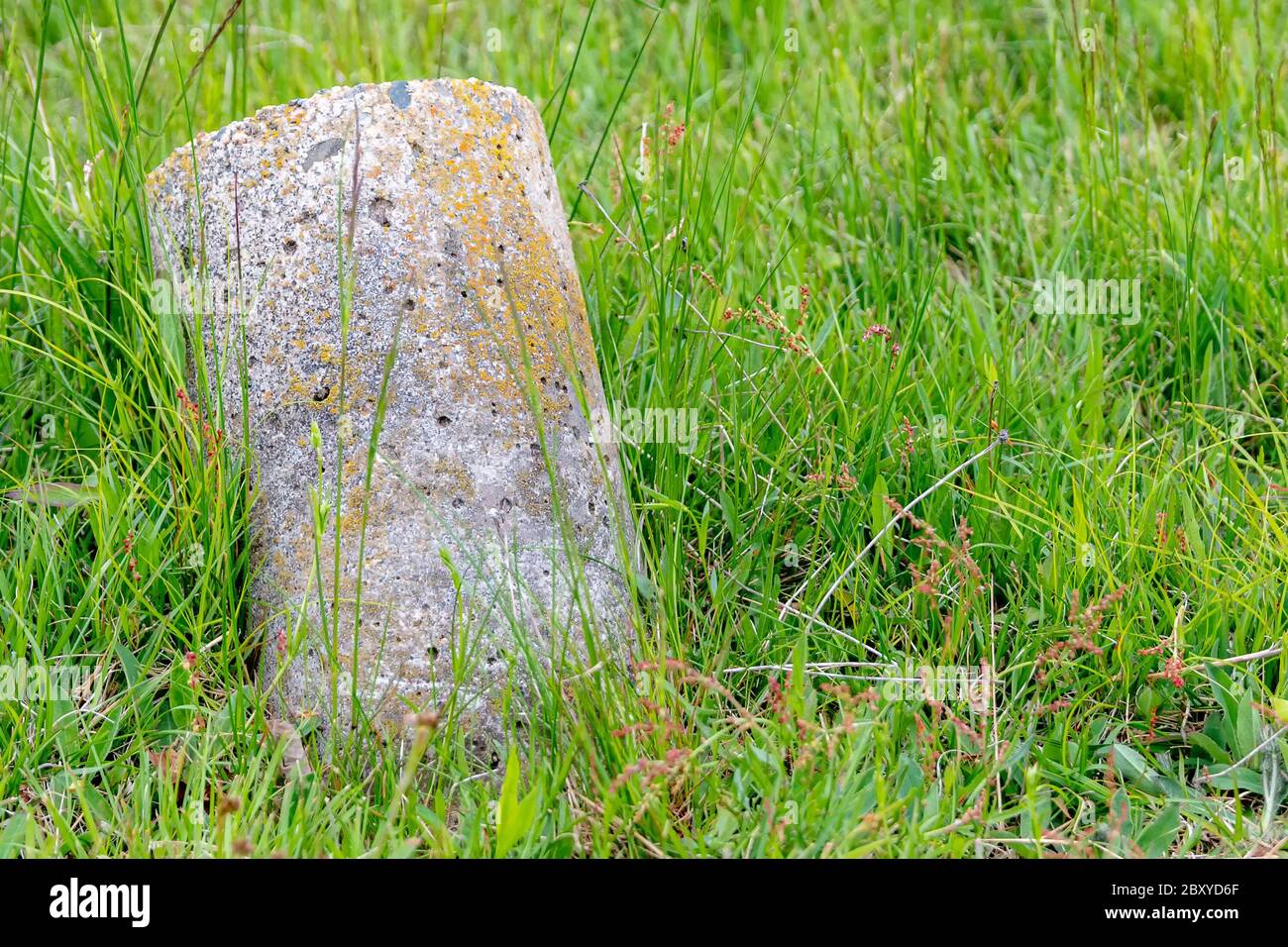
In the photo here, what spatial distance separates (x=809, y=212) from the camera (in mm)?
3346

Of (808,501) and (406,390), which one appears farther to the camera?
(808,501)

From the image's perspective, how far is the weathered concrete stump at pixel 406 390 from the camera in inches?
88.7

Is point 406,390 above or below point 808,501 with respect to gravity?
above

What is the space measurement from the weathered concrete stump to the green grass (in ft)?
0.39

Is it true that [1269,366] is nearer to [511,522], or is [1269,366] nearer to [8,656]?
[511,522]

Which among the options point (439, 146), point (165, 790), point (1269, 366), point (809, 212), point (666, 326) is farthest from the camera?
point (809, 212)

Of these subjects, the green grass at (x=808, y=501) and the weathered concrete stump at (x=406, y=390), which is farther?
the weathered concrete stump at (x=406, y=390)

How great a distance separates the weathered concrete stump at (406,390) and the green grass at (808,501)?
0.39 feet

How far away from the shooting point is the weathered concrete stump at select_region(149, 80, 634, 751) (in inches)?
88.7

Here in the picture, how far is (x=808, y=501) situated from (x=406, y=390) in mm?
950

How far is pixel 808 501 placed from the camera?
8.92ft
